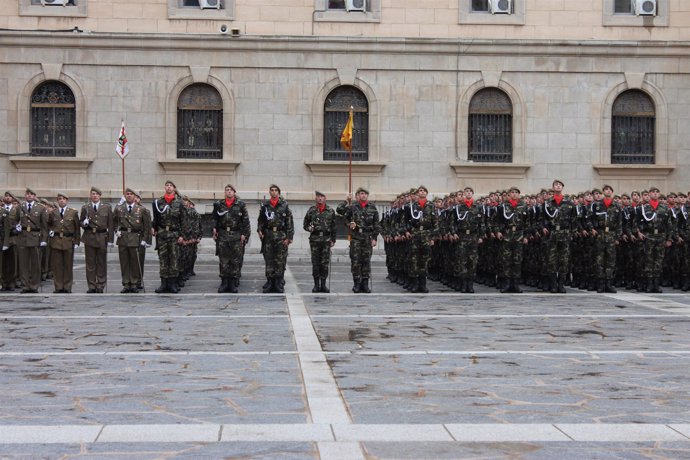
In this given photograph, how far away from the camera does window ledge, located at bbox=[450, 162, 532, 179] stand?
33.2m

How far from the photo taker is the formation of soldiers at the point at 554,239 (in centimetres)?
2109

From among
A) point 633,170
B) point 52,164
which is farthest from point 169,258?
point 633,170

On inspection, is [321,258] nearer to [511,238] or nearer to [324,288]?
[324,288]

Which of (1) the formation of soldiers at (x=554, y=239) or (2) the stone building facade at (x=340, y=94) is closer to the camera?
(1) the formation of soldiers at (x=554, y=239)

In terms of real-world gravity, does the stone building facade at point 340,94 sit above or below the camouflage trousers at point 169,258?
above

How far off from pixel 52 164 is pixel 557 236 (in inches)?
654

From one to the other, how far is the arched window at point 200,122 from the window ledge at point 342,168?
2.67 meters

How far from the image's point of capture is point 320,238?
21000mm

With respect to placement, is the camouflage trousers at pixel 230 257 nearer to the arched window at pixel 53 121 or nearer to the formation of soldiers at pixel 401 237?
the formation of soldiers at pixel 401 237

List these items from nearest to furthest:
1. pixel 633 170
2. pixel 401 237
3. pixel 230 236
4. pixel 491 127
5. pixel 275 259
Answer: pixel 275 259 → pixel 230 236 → pixel 401 237 → pixel 633 170 → pixel 491 127

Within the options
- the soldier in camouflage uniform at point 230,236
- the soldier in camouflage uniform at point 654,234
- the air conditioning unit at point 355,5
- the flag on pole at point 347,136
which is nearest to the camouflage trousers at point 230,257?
the soldier in camouflage uniform at point 230,236

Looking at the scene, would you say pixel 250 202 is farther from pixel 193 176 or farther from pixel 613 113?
pixel 613 113

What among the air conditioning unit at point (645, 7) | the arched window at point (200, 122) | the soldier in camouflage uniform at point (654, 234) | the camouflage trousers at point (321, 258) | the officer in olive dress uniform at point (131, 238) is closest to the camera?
the officer in olive dress uniform at point (131, 238)

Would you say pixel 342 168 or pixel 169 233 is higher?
pixel 342 168
